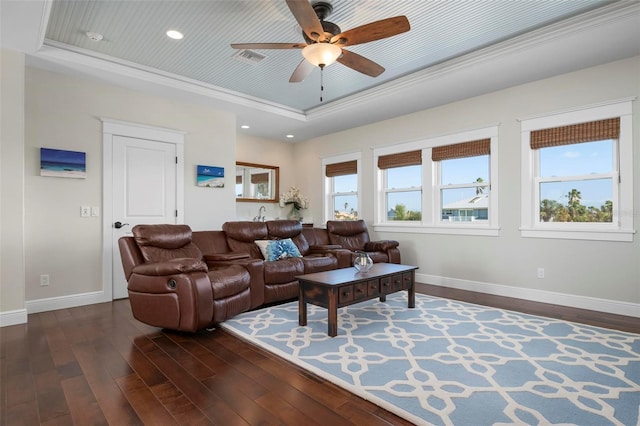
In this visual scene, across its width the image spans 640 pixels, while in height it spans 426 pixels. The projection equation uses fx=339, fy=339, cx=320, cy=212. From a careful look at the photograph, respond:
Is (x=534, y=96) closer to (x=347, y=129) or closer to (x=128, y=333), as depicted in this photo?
(x=347, y=129)

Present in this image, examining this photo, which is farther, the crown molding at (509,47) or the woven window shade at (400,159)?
the woven window shade at (400,159)

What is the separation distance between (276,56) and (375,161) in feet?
9.09

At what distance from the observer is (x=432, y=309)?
12.0 feet

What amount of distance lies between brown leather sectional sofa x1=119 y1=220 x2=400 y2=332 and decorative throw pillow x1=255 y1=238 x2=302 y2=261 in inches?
0.7

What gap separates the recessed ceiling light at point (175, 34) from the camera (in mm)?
3271

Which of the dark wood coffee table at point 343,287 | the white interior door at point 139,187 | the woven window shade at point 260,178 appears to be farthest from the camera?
the woven window shade at point 260,178

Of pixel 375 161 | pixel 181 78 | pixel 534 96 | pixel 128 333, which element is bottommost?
pixel 128 333

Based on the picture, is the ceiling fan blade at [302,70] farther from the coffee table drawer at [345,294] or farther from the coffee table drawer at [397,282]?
the coffee table drawer at [397,282]

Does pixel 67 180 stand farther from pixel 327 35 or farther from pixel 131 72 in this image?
pixel 327 35

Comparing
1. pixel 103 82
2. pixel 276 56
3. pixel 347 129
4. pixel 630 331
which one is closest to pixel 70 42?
pixel 103 82

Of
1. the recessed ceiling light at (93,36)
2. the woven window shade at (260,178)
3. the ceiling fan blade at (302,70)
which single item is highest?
the recessed ceiling light at (93,36)

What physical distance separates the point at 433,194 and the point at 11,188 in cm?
513

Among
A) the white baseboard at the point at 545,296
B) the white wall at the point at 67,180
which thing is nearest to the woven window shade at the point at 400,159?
the white baseboard at the point at 545,296

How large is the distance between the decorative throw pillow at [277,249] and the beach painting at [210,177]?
4.69 feet
